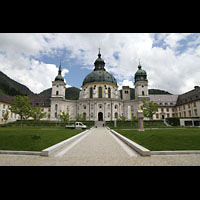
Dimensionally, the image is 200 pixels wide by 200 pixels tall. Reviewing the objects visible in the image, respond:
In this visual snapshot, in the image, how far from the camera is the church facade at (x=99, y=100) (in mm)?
56344

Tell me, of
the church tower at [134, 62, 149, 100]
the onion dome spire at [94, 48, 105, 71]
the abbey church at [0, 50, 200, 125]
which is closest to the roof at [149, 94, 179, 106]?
the abbey church at [0, 50, 200, 125]

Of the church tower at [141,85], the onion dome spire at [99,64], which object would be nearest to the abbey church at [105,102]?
the church tower at [141,85]

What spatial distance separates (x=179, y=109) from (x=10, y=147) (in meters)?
63.5

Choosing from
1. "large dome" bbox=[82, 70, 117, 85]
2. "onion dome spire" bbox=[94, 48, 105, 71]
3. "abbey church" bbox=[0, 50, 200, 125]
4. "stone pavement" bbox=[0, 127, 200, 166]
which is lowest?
"stone pavement" bbox=[0, 127, 200, 166]

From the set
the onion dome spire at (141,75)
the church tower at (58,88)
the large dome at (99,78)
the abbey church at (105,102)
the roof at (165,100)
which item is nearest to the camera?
the abbey church at (105,102)

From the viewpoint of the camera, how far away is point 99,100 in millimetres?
56562

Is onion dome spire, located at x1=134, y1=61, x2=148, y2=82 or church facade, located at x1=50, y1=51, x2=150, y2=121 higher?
onion dome spire, located at x1=134, y1=61, x2=148, y2=82

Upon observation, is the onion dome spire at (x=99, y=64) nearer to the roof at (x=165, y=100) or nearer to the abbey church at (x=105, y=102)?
the abbey church at (x=105, y=102)

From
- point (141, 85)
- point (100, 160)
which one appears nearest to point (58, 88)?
point (141, 85)

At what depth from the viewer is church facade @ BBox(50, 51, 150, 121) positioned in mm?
56344

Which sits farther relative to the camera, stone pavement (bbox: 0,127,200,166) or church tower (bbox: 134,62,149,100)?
church tower (bbox: 134,62,149,100)

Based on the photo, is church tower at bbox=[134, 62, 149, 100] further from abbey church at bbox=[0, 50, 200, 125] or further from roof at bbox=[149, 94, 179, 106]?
roof at bbox=[149, 94, 179, 106]
